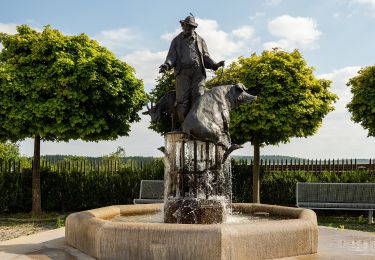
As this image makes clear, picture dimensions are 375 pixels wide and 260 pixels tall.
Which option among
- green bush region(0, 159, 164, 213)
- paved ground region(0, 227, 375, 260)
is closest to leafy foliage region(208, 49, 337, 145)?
green bush region(0, 159, 164, 213)

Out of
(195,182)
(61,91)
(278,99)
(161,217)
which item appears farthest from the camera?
(61,91)

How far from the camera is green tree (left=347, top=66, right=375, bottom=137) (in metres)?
17.1

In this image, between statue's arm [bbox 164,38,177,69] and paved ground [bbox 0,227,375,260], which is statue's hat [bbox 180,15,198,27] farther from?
paved ground [bbox 0,227,375,260]

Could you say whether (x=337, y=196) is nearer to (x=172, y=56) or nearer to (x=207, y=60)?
(x=207, y=60)

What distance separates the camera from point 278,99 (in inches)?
642

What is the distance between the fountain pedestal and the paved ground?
1.65 metres

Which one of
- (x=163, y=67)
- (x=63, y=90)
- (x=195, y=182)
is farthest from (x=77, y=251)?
(x=63, y=90)

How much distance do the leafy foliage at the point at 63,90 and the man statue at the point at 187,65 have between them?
778 cm

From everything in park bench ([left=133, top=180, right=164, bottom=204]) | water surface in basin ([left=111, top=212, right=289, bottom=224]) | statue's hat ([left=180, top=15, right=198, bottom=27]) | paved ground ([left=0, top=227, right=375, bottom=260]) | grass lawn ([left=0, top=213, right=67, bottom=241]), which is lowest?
grass lawn ([left=0, top=213, right=67, bottom=241])

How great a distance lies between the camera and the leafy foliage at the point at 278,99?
53.4 feet

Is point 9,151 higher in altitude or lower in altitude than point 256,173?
higher

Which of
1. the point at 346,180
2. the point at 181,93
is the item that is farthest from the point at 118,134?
the point at 181,93

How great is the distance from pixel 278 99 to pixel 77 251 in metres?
10.1

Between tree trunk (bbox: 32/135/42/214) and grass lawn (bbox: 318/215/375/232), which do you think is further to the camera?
tree trunk (bbox: 32/135/42/214)
